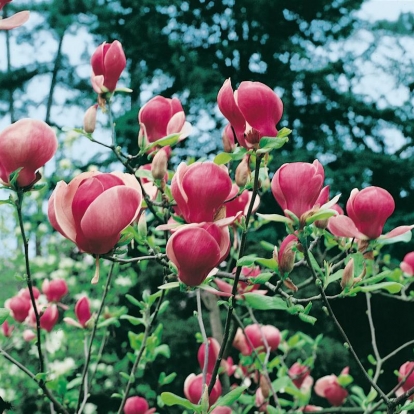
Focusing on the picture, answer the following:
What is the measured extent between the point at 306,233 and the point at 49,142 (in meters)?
0.33

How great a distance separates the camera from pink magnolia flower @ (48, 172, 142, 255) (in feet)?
1.67

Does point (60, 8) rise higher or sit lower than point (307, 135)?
higher

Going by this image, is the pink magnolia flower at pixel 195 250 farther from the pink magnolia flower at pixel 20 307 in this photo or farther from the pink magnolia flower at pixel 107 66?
the pink magnolia flower at pixel 20 307

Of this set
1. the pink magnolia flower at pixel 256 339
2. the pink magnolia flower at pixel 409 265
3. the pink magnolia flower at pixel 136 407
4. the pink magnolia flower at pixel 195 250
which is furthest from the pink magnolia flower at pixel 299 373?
the pink magnolia flower at pixel 195 250

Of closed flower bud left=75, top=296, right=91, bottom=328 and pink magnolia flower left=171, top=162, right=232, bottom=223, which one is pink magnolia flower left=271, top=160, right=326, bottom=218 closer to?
pink magnolia flower left=171, top=162, right=232, bottom=223

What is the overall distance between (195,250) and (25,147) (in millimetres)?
230

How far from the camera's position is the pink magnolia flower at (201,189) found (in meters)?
0.55

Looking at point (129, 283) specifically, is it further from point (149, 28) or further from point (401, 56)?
point (401, 56)

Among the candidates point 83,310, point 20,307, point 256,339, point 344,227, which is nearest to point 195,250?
point 344,227

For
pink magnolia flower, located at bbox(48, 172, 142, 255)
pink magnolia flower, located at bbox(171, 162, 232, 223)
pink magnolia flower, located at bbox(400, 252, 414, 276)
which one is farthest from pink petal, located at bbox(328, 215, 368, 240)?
pink magnolia flower, located at bbox(400, 252, 414, 276)

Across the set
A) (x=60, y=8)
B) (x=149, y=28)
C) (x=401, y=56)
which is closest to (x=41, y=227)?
(x=149, y=28)

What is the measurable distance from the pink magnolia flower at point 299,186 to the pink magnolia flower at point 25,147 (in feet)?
0.96

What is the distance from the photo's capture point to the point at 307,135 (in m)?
5.68

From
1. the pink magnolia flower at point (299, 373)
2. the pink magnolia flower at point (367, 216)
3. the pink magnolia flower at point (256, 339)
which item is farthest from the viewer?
the pink magnolia flower at point (299, 373)
